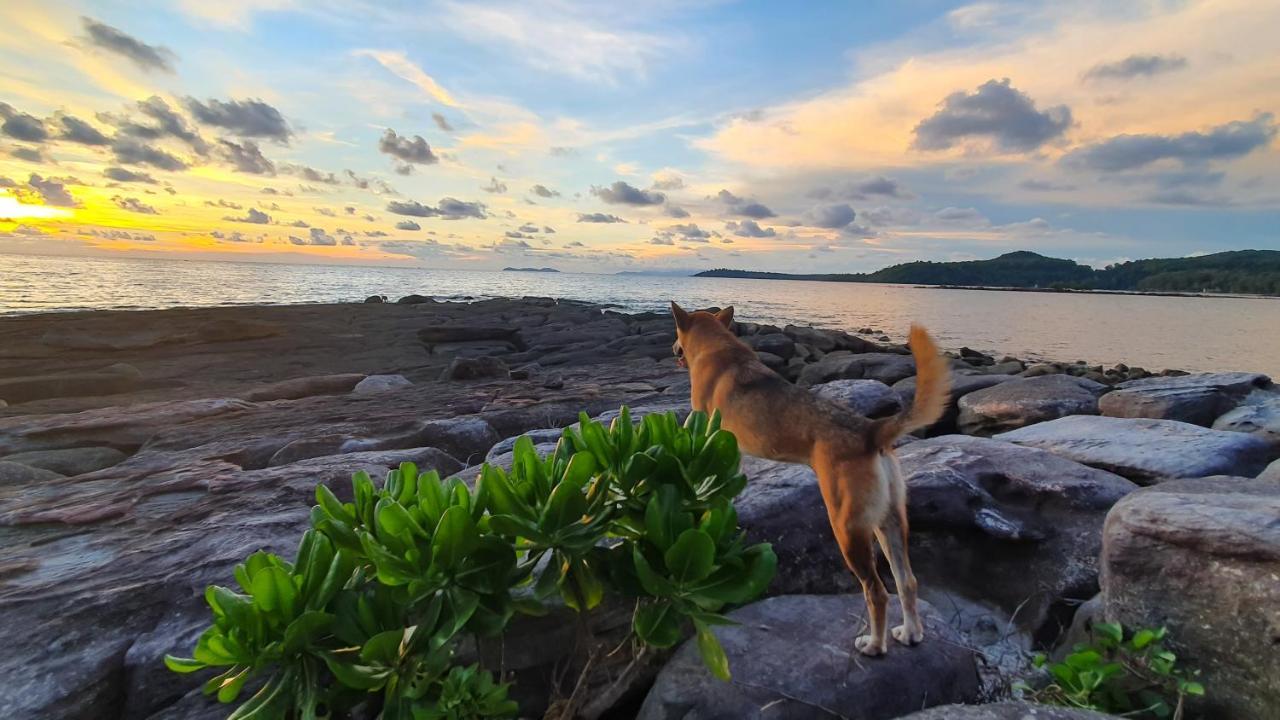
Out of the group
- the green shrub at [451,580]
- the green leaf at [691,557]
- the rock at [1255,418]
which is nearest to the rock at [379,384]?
the green shrub at [451,580]

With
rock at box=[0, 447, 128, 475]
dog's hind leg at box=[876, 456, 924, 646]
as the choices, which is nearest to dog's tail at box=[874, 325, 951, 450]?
dog's hind leg at box=[876, 456, 924, 646]

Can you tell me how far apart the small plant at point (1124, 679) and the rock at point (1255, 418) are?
6400 millimetres

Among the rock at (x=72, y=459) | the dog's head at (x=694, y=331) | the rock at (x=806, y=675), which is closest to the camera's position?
the rock at (x=806, y=675)

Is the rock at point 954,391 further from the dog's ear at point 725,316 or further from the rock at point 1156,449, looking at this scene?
the dog's ear at point 725,316

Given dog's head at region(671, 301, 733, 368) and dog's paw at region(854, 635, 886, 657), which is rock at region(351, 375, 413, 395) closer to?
dog's head at region(671, 301, 733, 368)

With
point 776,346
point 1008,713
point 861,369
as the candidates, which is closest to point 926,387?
point 1008,713

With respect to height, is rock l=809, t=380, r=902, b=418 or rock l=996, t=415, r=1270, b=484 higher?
rock l=996, t=415, r=1270, b=484

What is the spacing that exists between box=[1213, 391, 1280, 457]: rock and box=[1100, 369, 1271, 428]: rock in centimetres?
22

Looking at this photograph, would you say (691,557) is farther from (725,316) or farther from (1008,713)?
(725,316)

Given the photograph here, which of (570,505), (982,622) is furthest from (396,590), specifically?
(982,622)

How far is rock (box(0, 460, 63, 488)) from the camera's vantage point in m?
6.29

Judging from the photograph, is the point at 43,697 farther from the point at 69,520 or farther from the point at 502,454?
the point at 502,454

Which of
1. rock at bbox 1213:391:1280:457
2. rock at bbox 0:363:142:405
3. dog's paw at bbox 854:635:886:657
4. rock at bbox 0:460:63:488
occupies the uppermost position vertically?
rock at bbox 1213:391:1280:457

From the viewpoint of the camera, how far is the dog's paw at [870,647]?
3.23 m
